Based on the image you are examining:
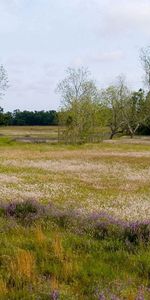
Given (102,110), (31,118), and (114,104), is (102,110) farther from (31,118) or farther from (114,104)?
(31,118)

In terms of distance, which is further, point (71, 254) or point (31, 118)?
point (31, 118)

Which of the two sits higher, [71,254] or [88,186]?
[71,254]

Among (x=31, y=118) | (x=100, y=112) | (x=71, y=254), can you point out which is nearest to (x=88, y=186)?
(x=71, y=254)

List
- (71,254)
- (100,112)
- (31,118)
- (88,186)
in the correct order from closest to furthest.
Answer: (71,254) → (88,186) → (100,112) → (31,118)

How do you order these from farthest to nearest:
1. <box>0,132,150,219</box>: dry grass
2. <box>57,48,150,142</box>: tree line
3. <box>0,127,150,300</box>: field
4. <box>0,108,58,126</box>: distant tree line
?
<box>0,108,58,126</box>: distant tree line
<box>57,48,150,142</box>: tree line
<box>0,132,150,219</box>: dry grass
<box>0,127,150,300</box>: field

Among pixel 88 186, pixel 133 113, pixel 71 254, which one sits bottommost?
pixel 88 186

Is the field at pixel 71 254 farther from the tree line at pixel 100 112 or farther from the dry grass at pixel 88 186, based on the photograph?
the tree line at pixel 100 112

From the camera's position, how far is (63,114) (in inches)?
3393

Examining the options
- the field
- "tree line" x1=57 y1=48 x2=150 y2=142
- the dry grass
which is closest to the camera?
the field

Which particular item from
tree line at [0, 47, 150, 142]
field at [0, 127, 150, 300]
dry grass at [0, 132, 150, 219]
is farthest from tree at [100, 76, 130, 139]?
field at [0, 127, 150, 300]

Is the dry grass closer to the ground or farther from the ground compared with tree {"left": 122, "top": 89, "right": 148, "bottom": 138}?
closer to the ground

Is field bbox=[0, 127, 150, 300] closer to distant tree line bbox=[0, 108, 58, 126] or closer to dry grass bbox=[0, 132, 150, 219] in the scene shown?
dry grass bbox=[0, 132, 150, 219]

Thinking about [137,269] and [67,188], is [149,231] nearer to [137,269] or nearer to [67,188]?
[137,269]

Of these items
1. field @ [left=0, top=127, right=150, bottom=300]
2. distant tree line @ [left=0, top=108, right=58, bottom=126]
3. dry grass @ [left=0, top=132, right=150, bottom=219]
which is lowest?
dry grass @ [left=0, top=132, right=150, bottom=219]
